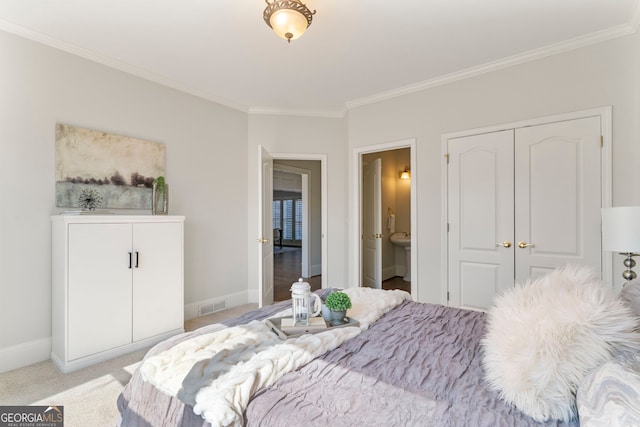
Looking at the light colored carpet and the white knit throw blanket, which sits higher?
the white knit throw blanket

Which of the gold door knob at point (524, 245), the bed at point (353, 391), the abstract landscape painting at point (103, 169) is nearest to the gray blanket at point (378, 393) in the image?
the bed at point (353, 391)

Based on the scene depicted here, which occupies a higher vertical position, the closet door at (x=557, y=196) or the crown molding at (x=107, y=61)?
the crown molding at (x=107, y=61)

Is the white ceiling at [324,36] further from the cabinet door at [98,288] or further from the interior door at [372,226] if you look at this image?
the cabinet door at [98,288]

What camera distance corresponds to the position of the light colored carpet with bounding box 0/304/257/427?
1.85 m

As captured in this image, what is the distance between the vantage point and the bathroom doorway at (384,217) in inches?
159

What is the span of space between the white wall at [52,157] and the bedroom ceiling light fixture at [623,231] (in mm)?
3674

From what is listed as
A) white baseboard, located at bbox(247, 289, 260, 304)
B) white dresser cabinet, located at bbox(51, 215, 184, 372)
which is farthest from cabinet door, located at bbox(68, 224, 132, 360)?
white baseboard, located at bbox(247, 289, 260, 304)

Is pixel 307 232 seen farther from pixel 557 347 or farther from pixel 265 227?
pixel 557 347

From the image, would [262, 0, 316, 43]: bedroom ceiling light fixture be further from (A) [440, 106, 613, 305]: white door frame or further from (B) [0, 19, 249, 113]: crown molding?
(A) [440, 106, 613, 305]: white door frame

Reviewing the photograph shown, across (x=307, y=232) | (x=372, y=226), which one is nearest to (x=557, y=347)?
(x=372, y=226)

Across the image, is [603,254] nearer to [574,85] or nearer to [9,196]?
[574,85]

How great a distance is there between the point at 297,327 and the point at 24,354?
2544mm

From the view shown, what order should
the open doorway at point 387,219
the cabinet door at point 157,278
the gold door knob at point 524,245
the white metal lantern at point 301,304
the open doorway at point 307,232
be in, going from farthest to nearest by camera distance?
the open doorway at point 307,232
the open doorway at point 387,219
the gold door knob at point 524,245
the cabinet door at point 157,278
the white metal lantern at point 301,304

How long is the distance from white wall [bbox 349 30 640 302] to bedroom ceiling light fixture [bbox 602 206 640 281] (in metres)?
0.97
